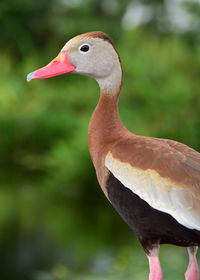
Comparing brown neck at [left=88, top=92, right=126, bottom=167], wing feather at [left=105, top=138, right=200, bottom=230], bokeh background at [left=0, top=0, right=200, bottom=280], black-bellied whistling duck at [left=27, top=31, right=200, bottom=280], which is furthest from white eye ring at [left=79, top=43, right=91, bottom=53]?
bokeh background at [left=0, top=0, right=200, bottom=280]

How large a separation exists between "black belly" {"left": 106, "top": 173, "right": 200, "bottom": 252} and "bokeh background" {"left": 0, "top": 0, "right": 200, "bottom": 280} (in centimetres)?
309

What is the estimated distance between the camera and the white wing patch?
2.30 metres

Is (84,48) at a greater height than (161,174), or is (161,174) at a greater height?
(84,48)

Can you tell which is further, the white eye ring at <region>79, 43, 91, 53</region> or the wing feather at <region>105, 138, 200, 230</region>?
the white eye ring at <region>79, 43, 91, 53</region>

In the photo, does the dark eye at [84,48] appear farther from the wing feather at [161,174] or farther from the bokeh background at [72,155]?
the bokeh background at [72,155]

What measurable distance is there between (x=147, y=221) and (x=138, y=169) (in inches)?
6.5

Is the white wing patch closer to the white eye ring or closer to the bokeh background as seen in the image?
the white eye ring

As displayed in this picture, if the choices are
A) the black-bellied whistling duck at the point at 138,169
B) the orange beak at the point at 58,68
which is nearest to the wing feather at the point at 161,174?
the black-bellied whistling duck at the point at 138,169

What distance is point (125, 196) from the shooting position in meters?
2.40

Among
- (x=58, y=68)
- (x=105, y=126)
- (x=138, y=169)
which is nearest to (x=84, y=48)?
(x=58, y=68)

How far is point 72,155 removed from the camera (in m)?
9.18

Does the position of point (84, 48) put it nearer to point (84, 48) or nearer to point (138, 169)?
point (84, 48)

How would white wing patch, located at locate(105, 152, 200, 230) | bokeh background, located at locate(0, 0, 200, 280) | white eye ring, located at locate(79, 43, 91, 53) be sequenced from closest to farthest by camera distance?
white wing patch, located at locate(105, 152, 200, 230), white eye ring, located at locate(79, 43, 91, 53), bokeh background, located at locate(0, 0, 200, 280)

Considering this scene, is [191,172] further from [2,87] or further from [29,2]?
[29,2]
